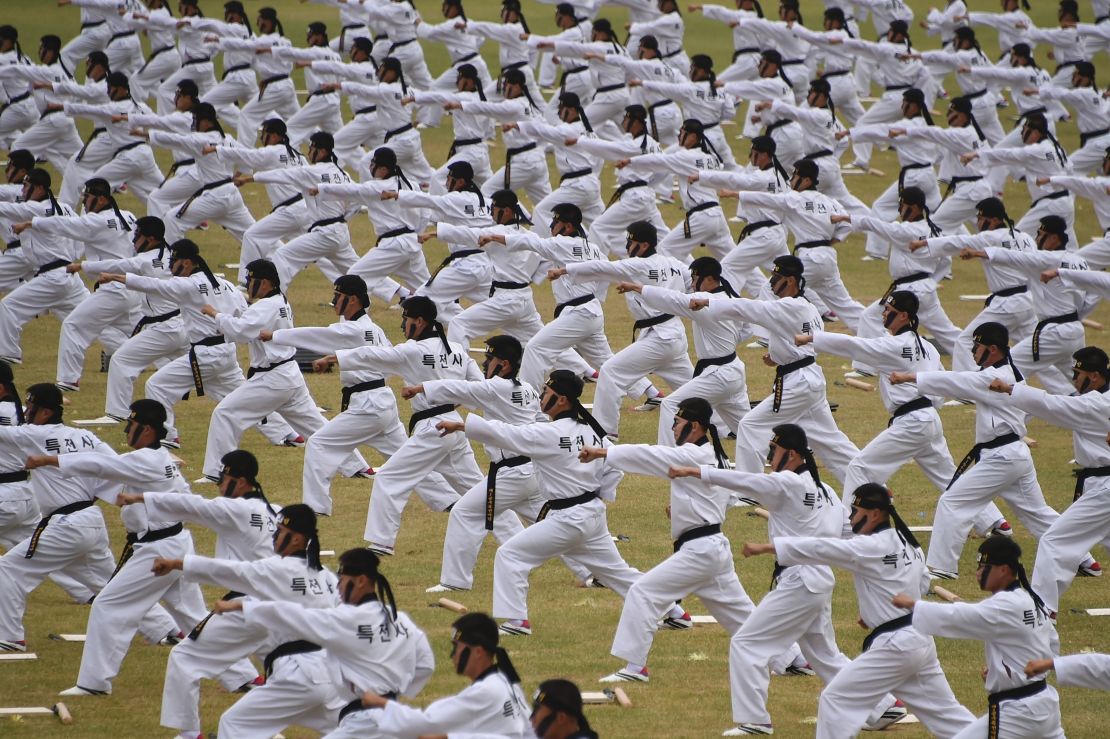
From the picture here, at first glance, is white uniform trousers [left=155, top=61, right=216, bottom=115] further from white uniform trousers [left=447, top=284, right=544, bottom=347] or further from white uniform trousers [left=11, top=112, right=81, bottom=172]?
white uniform trousers [left=447, top=284, right=544, bottom=347]

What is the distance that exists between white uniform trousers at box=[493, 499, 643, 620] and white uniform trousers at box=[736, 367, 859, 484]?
273 centimetres

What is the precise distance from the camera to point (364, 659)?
31.7ft

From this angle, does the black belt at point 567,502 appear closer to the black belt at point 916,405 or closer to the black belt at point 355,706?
the black belt at point 355,706

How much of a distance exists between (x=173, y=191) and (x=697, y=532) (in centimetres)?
1144

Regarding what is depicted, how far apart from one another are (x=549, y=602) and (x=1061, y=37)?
18.3 m

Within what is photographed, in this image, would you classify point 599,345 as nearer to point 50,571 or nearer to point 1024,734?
point 50,571

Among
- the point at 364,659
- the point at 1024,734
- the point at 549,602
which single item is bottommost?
the point at 549,602

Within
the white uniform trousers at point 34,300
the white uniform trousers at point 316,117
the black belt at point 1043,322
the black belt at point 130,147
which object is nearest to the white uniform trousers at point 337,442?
the white uniform trousers at point 34,300

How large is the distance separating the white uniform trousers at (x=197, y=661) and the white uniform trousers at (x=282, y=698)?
74 cm

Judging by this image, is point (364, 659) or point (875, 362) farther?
point (875, 362)

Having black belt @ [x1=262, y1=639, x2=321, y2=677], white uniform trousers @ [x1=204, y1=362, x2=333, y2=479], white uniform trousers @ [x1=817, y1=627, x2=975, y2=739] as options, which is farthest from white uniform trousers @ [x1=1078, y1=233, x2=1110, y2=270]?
black belt @ [x1=262, y1=639, x2=321, y2=677]

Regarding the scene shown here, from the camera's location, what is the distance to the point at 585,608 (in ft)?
43.5

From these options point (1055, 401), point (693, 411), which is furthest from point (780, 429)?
point (1055, 401)

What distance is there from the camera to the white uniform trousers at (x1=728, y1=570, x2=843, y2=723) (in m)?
11.1
